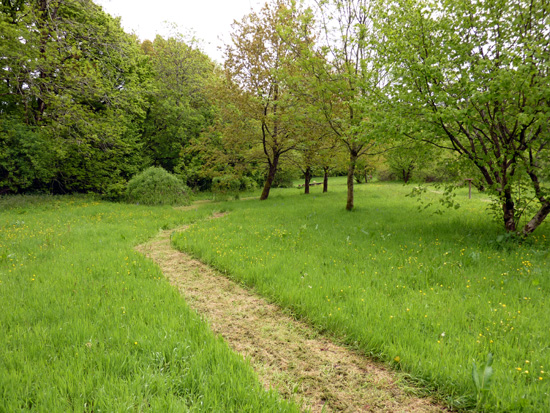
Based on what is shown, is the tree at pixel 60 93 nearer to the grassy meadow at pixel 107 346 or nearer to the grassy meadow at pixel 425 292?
the grassy meadow at pixel 107 346

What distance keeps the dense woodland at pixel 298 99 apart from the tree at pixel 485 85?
42 mm

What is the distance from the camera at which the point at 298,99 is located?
13.7 meters

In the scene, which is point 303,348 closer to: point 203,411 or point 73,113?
point 203,411

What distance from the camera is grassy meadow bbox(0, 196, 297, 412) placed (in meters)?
2.46

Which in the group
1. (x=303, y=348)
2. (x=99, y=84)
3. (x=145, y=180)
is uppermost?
(x=99, y=84)

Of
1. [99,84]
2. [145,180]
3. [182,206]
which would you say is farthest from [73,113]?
[182,206]

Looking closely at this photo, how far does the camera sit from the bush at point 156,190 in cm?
1705

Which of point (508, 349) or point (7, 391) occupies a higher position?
point (508, 349)

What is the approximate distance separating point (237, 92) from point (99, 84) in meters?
7.47

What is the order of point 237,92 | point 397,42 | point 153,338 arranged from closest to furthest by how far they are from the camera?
1. point 153,338
2. point 397,42
3. point 237,92

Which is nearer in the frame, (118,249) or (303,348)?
(303,348)

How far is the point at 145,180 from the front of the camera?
1745 centimetres

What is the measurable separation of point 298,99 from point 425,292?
11490 millimetres

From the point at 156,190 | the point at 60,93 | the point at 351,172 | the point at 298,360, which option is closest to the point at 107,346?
the point at 298,360
